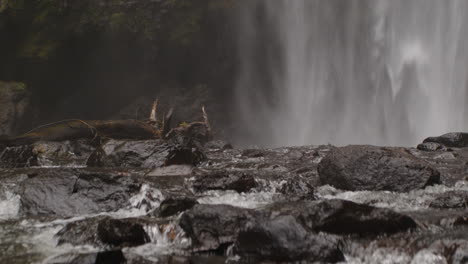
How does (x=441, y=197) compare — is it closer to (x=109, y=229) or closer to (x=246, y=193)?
(x=246, y=193)

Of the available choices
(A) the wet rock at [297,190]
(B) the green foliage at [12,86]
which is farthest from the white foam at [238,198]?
(B) the green foliage at [12,86]

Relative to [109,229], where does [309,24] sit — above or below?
above

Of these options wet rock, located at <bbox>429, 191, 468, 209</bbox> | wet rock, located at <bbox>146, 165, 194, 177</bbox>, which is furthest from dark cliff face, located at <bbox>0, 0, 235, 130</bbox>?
wet rock, located at <bbox>429, 191, 468, 209</bbox>

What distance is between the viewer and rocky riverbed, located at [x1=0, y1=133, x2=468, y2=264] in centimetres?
427

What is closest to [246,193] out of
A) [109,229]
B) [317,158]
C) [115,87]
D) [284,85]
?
[109,229]

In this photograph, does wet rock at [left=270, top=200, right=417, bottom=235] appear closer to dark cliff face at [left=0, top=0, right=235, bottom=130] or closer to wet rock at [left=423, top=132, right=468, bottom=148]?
wet rock at [left=423, top=132, right=468, bottom=148]

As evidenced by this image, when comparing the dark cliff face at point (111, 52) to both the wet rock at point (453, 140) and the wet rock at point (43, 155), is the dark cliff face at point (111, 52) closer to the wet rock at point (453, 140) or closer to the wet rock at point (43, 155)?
the wet rock at point (43, 155)

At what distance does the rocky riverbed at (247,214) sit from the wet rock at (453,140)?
16.9ft

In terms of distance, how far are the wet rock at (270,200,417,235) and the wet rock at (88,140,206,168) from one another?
6124 millimetres

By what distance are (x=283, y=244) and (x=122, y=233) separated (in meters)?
1.99

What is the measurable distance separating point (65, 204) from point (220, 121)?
2087 cm

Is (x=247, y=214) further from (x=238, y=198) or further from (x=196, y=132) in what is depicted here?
(x=196, y=132)

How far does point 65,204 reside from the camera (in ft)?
21.4

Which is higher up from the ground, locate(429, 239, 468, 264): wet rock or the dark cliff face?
the dark cliff face
